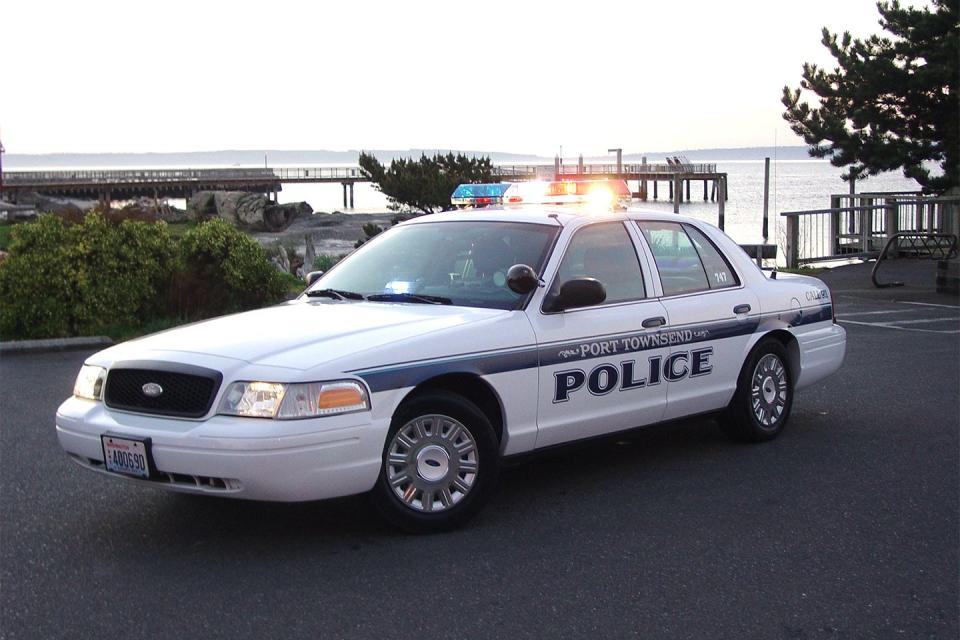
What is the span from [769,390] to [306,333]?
11.4ft

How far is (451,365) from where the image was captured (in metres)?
5.62

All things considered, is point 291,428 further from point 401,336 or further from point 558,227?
point 558,227

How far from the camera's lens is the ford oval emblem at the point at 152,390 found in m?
5.32

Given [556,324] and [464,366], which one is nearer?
[464,366]

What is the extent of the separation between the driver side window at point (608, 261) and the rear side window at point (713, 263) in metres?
0.70

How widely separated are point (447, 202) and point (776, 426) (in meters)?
32.2

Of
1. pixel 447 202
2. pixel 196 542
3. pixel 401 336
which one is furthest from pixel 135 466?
pixel 447 202

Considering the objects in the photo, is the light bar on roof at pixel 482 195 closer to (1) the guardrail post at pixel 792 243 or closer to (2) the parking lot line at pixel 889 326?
(2) the parking lot line at pixel 889 326

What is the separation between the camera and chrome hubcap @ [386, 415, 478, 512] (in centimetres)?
546

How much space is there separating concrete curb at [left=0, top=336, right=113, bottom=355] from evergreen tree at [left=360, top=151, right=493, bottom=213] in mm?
27078

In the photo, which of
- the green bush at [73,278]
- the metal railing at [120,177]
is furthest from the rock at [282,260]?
the metal railing at [120,177]

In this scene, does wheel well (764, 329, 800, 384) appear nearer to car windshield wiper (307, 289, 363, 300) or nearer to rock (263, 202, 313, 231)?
car windshield wiper (307, 289, 363, 300)

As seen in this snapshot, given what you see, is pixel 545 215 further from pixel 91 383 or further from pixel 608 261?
Result: pixel 91 383

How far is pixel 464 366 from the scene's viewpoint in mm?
5676
